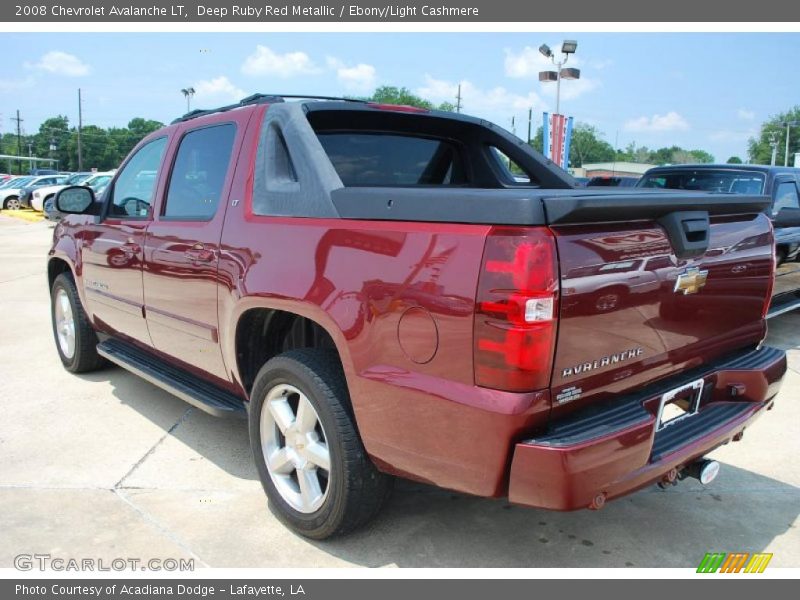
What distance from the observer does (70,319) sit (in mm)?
5410

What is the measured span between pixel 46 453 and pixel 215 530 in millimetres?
1495

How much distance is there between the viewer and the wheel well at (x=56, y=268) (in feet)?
18.1

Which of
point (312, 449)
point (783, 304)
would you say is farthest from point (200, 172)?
point (783, 304)

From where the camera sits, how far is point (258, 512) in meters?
3.23

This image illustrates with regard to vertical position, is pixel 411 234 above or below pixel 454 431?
above

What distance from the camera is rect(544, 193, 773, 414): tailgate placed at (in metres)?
2.17

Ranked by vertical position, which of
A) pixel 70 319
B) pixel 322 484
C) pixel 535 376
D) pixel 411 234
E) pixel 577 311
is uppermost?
pixel 411 234

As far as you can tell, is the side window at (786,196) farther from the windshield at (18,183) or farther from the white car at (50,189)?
the windshield at (18,183)

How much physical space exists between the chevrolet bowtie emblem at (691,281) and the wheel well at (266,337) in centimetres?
159

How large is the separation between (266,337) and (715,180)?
243 inches

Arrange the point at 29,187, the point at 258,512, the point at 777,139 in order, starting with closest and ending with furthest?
1. the point at 258,512
2. the point at 29,187
3. the point at 777,139

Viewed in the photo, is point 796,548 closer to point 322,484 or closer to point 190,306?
point 322,484

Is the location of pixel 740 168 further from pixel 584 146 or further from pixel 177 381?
pixel 584 146
